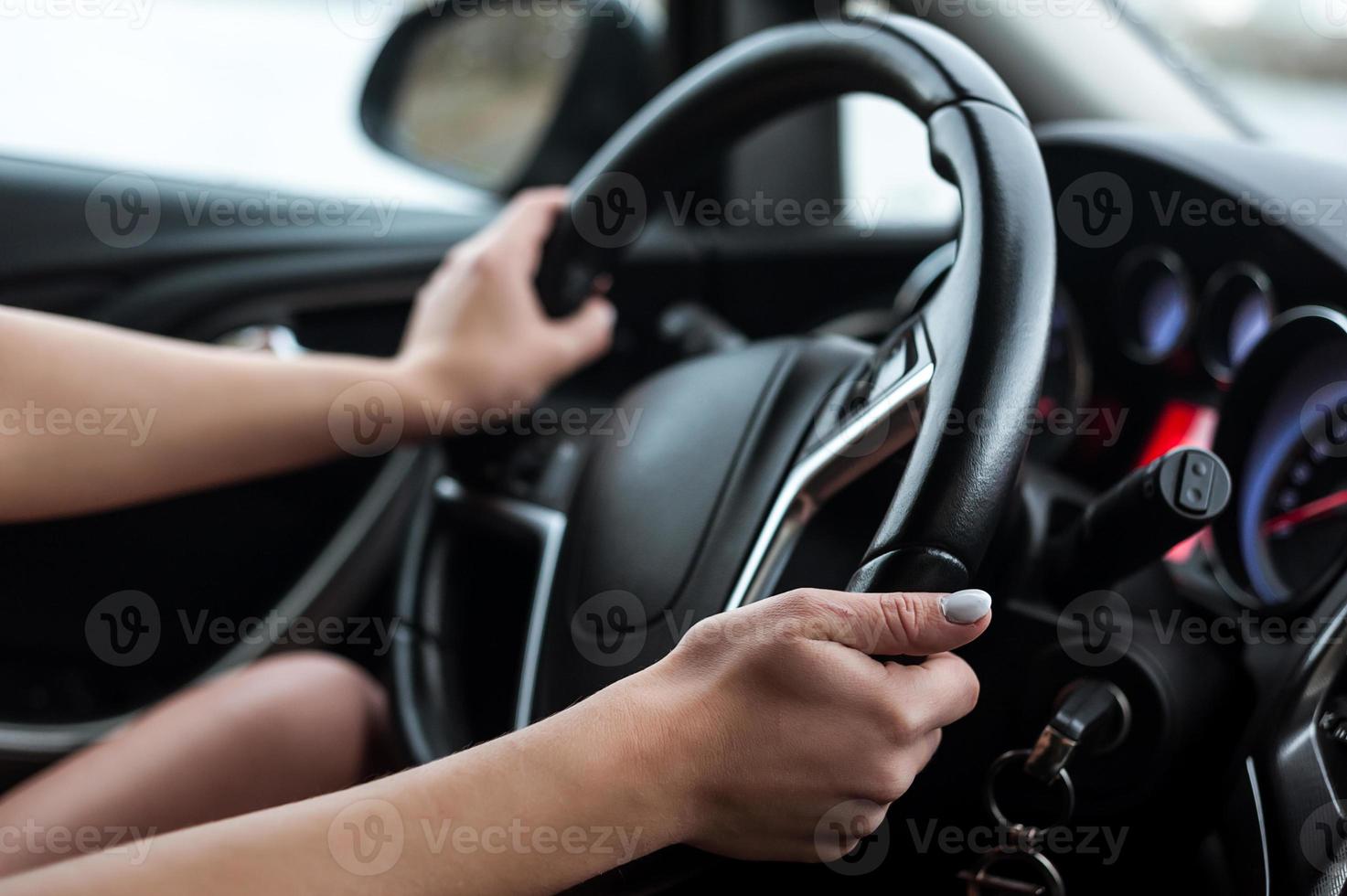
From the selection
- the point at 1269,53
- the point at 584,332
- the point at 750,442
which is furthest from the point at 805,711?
the point at 1269,53

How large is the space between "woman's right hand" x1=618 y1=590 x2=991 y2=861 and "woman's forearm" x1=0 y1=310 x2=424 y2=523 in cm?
61

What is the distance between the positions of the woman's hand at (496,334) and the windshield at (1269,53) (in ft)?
2.63

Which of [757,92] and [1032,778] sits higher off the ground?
[757,92]

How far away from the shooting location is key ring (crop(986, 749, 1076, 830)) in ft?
2.34

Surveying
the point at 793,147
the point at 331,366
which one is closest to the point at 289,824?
the point at 331,366

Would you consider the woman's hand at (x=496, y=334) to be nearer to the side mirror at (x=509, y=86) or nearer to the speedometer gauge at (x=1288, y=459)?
the speedometer gauge at (x=1288, y=459)

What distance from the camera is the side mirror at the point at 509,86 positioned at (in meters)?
1.83

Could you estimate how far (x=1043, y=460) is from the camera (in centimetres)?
118

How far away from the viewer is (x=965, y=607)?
57cm

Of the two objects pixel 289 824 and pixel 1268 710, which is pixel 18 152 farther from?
pixel 1268 710

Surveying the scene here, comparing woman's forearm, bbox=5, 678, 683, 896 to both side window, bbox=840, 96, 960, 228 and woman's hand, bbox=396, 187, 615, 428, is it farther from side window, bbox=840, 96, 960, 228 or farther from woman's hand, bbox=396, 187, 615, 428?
side window, bbox=840, 96, 960, 228

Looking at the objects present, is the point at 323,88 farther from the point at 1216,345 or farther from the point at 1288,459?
the point at 1288,459

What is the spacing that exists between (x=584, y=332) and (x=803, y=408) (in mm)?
436

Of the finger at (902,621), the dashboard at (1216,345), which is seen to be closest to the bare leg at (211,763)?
the finger at (902,621)
